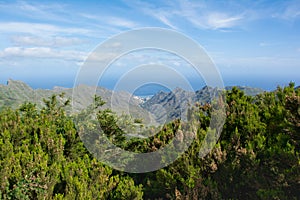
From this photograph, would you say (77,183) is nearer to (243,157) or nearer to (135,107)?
(135,107)

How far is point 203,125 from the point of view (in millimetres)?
9797

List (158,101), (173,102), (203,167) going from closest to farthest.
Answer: (203,167) < (173,102) < (158,101)

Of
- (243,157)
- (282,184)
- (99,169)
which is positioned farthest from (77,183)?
(282,184)

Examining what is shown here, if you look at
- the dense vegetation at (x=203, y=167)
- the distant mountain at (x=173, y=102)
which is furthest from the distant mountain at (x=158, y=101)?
the dense vegetation at (x=203, y=167)

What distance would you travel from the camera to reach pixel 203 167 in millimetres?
8945

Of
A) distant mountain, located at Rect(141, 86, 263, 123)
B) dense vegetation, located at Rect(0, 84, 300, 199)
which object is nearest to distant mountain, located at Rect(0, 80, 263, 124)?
distant mountain, located at Rect(141, 86, 263, 123)

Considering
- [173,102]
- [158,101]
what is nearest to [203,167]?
[173,102]

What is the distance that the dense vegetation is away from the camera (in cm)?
783

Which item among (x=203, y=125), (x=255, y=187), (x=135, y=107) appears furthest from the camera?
(x=135, y=107)

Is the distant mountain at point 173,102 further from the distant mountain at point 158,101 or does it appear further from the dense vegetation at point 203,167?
the dense vegetation at point 203,167

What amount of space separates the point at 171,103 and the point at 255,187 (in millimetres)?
3706

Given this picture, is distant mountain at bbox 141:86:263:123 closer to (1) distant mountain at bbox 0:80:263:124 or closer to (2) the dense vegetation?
(1) distant mountain at bbox 0:80:263:124

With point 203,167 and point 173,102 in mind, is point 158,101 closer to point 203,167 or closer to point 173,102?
point 173,102

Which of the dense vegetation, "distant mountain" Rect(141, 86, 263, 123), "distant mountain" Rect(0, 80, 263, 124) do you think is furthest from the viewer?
"distant mountain" Rect(141, 86, 263, 123)
